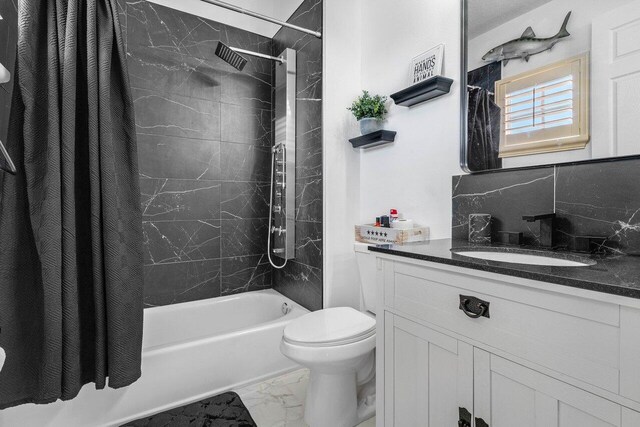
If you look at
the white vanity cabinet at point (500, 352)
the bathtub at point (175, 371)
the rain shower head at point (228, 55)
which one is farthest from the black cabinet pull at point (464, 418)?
the rain shower head at point (228, 55)

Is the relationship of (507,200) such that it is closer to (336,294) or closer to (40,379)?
(336,294)

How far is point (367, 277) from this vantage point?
1.81m

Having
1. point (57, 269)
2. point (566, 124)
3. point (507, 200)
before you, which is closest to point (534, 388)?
point (507, 200)

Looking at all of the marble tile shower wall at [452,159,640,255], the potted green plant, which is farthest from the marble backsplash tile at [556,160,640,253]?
the potted green plant

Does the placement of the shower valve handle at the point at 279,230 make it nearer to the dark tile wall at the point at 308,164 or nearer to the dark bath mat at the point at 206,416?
the dark tile wall at the point at 308,164

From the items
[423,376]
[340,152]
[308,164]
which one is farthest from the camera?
[308,164]

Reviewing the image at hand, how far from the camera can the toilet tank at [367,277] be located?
1771mm

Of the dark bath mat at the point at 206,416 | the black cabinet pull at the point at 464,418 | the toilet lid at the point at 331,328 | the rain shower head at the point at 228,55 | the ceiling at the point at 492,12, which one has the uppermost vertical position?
the rain shower head at the point at 228,55

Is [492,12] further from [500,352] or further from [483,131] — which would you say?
[500,352]

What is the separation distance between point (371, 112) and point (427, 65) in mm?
414

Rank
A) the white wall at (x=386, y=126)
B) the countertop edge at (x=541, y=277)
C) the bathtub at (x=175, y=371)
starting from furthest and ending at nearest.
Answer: the white wall at (x=386, y=126), the bathtub at (x=175, y=371), the countertop edge at (x=541, y=277)

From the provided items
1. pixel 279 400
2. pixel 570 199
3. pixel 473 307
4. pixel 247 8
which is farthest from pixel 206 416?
pixel 247 8

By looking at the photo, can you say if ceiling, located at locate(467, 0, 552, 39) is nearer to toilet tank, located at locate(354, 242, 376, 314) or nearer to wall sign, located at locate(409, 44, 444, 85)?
wall sign, located at locate(409, 44, 444, 85)

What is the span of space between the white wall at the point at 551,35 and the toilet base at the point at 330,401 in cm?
126
